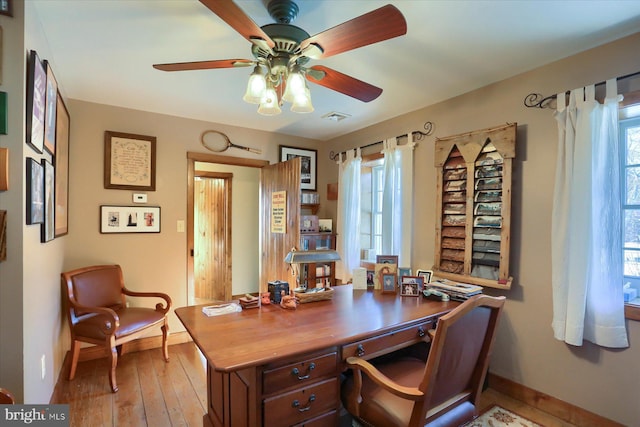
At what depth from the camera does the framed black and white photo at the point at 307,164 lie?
411 cm

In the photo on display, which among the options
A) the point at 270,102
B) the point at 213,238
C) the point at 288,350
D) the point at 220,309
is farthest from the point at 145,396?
the point at 213,238

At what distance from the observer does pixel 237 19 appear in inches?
46.9

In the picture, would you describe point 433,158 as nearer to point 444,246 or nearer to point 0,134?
point 444,246

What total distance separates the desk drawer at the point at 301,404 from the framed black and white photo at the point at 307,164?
3052 millimetres

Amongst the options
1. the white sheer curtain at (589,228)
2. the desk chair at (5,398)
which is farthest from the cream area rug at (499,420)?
the desk chair at (5,398)

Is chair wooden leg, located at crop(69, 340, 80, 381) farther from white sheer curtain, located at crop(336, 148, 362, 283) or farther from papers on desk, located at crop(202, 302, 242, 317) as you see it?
white sheer curtain, located at crop(336, 148, 362, 283)

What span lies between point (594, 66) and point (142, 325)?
3815 mm

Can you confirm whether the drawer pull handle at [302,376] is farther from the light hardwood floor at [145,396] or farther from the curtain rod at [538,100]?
the curtain rod at [538,100]

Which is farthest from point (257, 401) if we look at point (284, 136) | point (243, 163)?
point (284, 136)

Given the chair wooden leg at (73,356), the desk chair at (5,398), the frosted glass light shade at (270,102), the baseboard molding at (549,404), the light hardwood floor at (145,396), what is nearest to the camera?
the desk chair at (5,398)

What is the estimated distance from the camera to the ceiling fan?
1168 millimetres

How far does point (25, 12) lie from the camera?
1437 millimetres

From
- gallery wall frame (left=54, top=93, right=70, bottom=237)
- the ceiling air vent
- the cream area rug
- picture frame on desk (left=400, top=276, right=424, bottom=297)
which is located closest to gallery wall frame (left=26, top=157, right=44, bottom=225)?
gallery wall frame (left=54, top=93, right=70, bottom=237)

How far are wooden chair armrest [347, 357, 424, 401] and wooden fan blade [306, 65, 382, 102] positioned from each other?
141 centimetres
